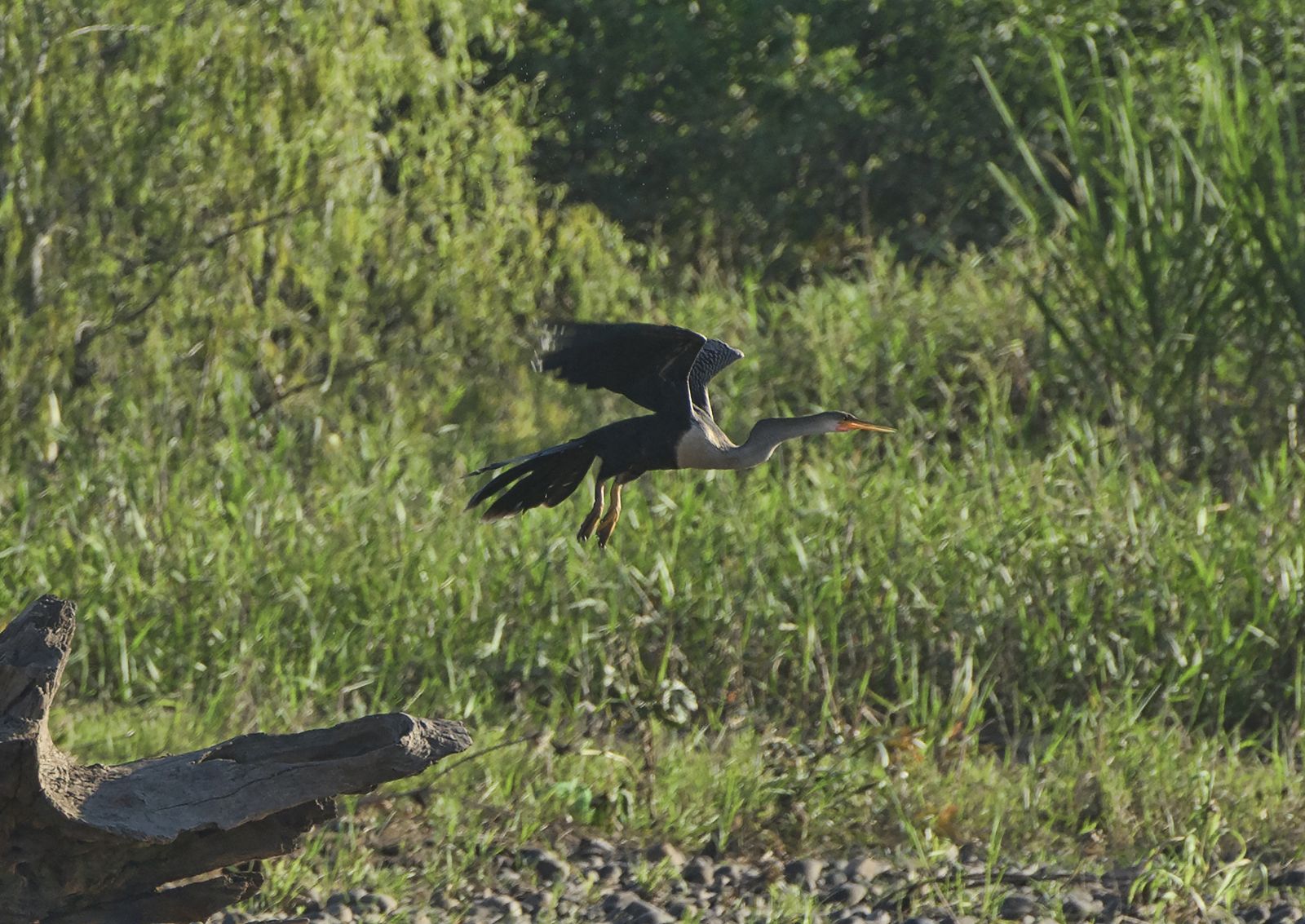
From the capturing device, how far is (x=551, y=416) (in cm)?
706

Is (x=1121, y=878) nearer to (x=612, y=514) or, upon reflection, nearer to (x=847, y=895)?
(x=847, y=895)

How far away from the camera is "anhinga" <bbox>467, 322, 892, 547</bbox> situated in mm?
1843

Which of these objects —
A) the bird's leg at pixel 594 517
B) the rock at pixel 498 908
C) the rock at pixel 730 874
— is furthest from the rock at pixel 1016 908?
the bird's leg at pixel 594 517

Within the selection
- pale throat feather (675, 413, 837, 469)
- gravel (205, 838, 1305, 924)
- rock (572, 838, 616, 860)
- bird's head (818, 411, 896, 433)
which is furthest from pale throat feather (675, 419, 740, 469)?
rock (572, 838, 616, 860)

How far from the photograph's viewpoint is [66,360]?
5.87 meters

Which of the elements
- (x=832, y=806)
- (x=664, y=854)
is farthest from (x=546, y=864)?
(x=832, y=806)

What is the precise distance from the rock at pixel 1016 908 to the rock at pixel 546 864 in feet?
3.18

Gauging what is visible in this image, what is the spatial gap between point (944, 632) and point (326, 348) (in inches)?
112

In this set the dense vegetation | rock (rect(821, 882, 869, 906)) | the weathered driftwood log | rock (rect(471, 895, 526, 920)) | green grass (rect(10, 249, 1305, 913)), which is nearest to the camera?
the weathered driftwood log

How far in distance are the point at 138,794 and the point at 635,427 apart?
1035mm

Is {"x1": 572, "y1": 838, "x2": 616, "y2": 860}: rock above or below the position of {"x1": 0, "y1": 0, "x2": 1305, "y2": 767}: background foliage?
below

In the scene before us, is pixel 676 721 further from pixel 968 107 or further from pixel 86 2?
pixel 968 107

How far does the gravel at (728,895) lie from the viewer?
12.1 ft

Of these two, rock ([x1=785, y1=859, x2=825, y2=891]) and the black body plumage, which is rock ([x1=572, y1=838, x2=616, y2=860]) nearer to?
rock ([x1=785, y1=859, x2=825, y2=891])
